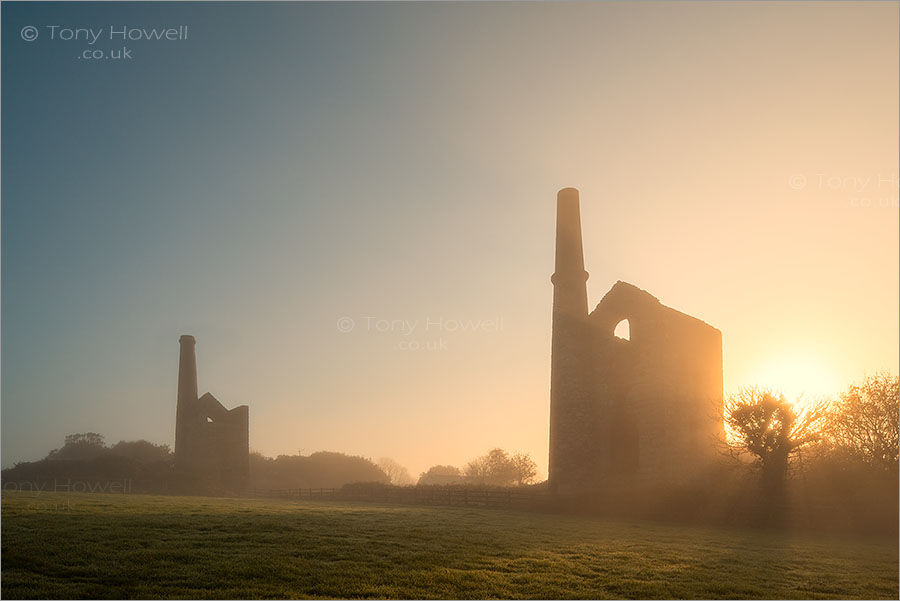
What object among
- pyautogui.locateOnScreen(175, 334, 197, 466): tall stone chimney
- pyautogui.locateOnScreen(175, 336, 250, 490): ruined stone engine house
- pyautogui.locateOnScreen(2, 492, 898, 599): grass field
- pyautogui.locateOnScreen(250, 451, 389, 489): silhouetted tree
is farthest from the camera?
pyautogui.locateOnScreen(250, 451, 389, 489): silhouetted tree

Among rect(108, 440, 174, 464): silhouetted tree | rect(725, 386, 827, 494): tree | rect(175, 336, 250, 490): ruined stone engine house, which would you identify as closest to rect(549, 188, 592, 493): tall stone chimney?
rect(725, 386, 827, 494): tree

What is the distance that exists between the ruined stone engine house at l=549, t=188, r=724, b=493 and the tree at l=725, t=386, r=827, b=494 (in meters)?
3.97

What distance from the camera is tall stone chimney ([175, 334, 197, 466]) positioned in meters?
49.5

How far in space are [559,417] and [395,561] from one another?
2198 cm

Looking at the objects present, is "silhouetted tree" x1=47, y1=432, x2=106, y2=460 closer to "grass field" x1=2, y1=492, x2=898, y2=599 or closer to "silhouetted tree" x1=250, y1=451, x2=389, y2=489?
"silhouetted tree" x1=250, y1=451, x2=389, y2=489

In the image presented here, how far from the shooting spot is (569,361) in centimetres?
3400

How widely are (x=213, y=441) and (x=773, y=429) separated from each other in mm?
37061

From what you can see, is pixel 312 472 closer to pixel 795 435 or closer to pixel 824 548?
pixel 795 435

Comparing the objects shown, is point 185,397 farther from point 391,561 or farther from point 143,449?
point 391,561

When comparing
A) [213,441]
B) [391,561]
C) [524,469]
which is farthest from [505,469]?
[391,561]

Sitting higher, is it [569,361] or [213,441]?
[569,361]

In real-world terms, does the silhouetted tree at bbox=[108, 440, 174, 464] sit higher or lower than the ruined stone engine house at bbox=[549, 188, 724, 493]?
lower

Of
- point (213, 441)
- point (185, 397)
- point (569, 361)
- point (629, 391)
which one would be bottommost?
point (213, 441)

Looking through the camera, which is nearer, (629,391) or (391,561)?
(391,561)
